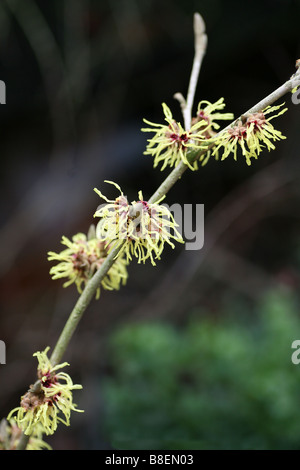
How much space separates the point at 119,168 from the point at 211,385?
4.05ft

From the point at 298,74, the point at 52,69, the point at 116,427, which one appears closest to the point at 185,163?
the point at 298,74

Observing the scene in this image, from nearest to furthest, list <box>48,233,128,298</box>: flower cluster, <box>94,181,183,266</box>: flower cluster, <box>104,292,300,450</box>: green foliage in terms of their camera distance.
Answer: <box>94,181,183,266</box>: flower cluster, <box>48,233,128,298</box>: flower cluster, <box>104,292,300,450</box>: green foliage

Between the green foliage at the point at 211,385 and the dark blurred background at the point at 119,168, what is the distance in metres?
0.23

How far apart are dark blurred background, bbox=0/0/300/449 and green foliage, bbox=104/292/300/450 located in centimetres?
23

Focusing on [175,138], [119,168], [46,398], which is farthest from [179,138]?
[119,168]

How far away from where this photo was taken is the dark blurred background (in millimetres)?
2246

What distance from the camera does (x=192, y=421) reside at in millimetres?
1348

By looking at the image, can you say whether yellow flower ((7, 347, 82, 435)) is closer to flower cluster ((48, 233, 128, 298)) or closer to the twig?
flower cluster ((48, 233, 128, 298))

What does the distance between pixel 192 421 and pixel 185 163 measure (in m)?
1.00

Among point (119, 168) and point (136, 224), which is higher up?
point (119, 168)

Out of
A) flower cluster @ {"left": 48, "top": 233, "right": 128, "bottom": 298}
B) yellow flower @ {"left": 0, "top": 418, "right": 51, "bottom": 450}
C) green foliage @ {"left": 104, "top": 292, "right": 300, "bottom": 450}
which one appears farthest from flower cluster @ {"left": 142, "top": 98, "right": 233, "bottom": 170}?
green foliage @ {"left": 104, "top": 292, "right": 300, "bottom": 450}

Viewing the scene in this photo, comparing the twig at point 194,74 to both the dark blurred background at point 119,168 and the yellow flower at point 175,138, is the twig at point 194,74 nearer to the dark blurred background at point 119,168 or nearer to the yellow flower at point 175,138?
the yellow flower at point 175,138

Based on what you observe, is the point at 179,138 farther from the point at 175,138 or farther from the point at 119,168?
the point at 119,168

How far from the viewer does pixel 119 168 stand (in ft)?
8.16
